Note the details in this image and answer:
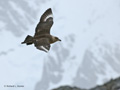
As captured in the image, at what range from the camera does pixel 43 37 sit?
19531mm

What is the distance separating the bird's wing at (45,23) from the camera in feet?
67.8

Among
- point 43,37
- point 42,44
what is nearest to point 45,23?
point 43,37

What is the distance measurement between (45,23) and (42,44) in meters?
3.26

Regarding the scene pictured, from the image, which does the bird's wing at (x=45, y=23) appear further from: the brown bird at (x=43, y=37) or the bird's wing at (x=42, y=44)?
the bird's wing at (x=42, y=44)

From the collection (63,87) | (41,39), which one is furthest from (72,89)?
(41,39)

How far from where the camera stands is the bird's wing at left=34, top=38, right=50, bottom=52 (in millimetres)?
18361

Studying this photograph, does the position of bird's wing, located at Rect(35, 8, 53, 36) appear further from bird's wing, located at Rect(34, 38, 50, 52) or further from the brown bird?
bird's wing, located at Rect(34, 38, 50, 52)

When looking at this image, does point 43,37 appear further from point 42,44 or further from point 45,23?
point 45,23

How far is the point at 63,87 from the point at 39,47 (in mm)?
3334

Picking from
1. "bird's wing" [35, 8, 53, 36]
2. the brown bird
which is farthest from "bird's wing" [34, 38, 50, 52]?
"bird's wing" [35, 8, 53, 36]

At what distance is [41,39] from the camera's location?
19.2 m

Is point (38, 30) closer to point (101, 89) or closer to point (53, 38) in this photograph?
point (53, 38)

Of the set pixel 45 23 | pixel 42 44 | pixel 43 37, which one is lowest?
pixel 42 44

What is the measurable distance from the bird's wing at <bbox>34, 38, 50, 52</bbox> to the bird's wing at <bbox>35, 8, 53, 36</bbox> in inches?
53.5
